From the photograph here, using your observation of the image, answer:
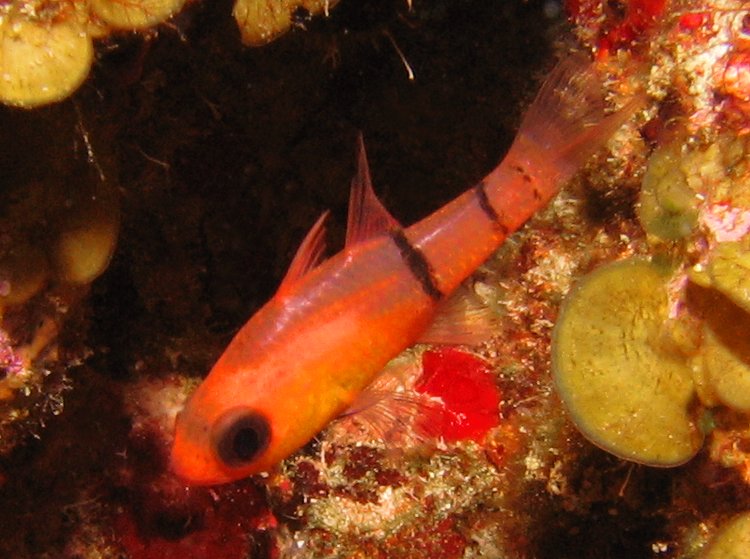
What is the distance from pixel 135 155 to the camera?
4.66 meters

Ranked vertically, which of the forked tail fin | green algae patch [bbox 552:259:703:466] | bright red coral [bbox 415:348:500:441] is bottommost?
bright red coral [bbox 415:348:500:441]

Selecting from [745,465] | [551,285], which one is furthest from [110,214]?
[745,465]

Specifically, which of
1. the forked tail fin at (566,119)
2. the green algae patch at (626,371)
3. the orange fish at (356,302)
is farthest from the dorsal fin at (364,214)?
the green algae patch at (626,371)

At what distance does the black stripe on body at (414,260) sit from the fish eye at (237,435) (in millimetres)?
986

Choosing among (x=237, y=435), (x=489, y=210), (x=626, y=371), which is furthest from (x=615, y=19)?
(x=237, y=435)

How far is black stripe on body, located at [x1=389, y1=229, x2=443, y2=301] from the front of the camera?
10.7 ft

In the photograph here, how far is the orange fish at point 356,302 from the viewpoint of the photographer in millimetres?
2924

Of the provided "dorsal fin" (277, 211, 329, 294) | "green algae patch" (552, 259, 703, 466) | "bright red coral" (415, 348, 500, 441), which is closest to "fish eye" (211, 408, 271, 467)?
"dorsal fin" (277, 211, 329, 294)

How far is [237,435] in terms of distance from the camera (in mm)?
2893

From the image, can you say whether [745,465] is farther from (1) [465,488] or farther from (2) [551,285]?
(1) [465,488]

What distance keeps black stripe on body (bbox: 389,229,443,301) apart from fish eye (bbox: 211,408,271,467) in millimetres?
986

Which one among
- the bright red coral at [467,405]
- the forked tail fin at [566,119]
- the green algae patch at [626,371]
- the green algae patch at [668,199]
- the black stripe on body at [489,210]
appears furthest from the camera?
the bright red coral at [467,405]

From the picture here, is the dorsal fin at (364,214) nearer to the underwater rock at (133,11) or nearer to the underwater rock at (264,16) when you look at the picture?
the underwater rock at (264,16)

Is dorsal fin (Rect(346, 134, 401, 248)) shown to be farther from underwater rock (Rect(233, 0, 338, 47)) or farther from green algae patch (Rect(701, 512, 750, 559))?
green algae patch (Rect(701, 512, 750, 559))
